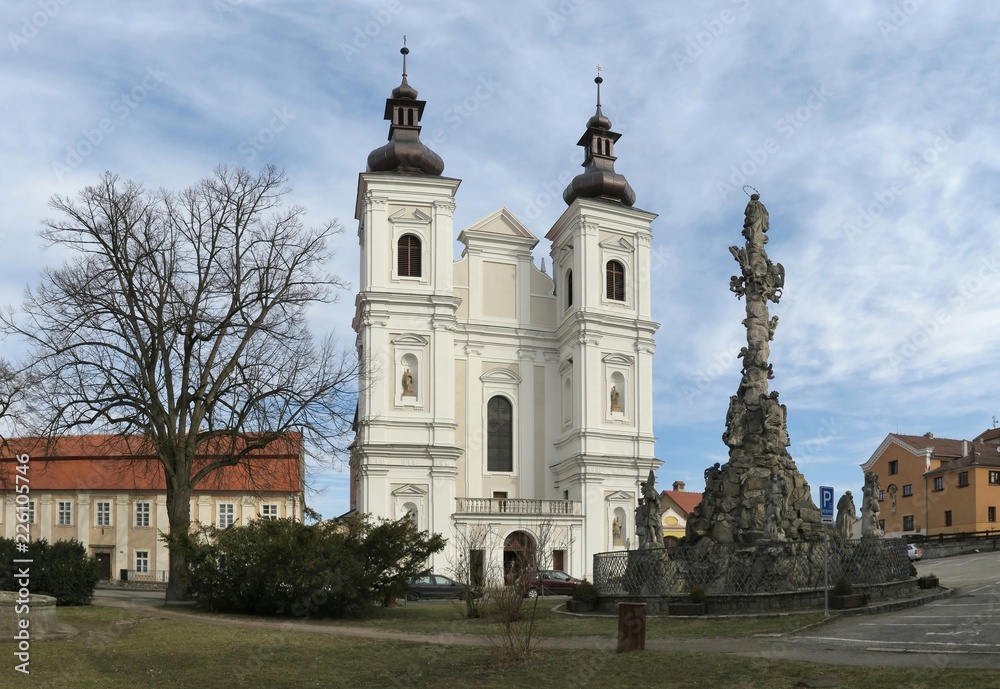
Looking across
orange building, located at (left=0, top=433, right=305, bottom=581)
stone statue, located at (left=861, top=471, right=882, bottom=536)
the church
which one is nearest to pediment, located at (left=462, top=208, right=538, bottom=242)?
the church

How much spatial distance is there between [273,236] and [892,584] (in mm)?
A: 20206

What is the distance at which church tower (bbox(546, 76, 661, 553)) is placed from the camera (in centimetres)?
5184

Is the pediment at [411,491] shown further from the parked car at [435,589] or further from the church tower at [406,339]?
the parked car at [435,589]

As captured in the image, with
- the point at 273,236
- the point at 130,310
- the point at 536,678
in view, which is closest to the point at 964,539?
the point at 273,236

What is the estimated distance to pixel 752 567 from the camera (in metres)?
22.9

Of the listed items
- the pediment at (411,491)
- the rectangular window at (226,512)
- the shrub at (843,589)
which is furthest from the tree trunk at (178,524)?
the rectangular window at (226,512)

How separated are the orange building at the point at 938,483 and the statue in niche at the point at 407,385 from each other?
25.7m

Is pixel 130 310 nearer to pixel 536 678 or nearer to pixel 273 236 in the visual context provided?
pixel 273 236

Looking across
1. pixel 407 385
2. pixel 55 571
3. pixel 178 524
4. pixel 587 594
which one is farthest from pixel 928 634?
pixel 407 385

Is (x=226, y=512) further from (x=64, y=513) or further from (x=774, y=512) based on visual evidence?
(x=774, y=512)

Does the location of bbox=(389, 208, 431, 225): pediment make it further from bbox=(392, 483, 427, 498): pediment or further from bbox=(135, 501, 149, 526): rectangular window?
bbox=(135, 501, 149, 526): rectangular window

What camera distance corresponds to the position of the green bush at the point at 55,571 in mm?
24281

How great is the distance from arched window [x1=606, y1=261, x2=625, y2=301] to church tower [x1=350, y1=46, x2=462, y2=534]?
7893mm

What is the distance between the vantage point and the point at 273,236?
111 feet
